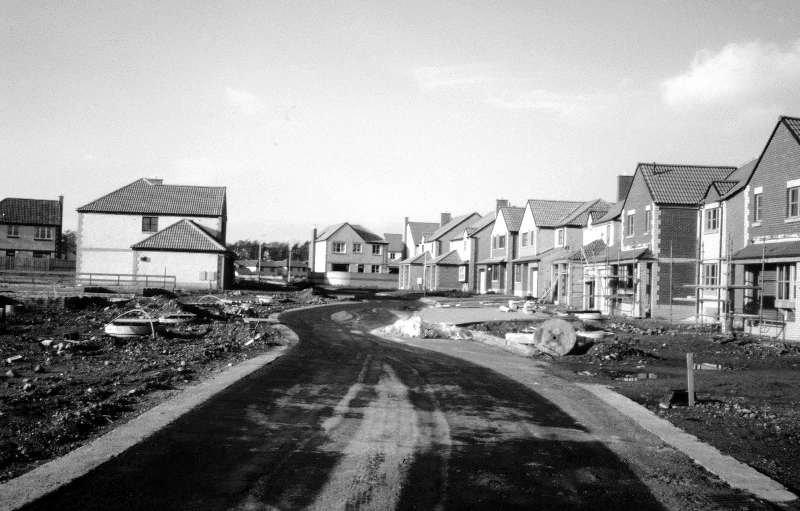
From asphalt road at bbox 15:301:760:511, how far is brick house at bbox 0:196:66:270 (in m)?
69.2

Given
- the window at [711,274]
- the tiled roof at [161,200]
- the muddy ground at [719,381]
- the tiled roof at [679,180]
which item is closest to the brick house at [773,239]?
the muddy ground at [719,381]

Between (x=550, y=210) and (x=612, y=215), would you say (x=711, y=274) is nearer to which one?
(x=612, y=215)

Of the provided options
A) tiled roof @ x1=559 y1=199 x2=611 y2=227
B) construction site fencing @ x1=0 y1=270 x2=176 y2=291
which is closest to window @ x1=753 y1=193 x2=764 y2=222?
tiled roof @ x1=559 y1=199 x2=611 y2=227

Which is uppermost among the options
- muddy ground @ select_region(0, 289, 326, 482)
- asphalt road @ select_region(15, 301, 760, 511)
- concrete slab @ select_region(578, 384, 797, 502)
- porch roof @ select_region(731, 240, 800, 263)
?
porch roof @ select_region(731, 240, 800, 263)

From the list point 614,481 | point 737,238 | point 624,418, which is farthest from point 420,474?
point 737,238

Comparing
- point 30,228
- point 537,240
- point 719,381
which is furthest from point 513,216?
point 30,228

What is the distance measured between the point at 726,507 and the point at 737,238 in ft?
76.9

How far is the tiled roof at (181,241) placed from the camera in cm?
5328

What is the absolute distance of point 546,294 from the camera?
4500 cm

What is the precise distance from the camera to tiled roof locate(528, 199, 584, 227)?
51.4m

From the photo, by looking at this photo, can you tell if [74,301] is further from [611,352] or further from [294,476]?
[294,476]

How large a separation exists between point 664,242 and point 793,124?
30.4 feet

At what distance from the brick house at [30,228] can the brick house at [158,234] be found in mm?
16833

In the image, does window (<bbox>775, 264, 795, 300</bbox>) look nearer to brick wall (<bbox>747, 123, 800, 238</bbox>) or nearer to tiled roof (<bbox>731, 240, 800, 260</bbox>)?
tiled roof (<bbox>731, 240, 800, 260</bbox>)
